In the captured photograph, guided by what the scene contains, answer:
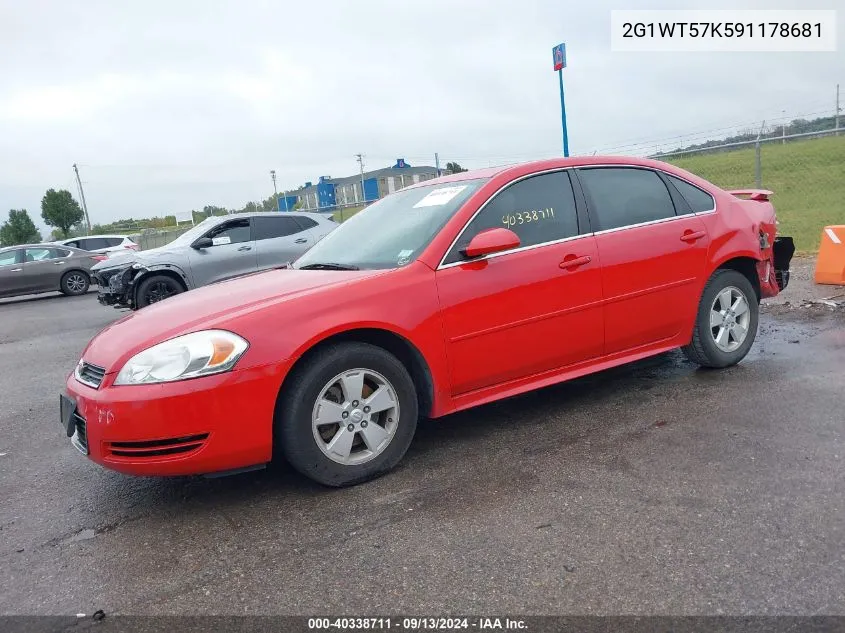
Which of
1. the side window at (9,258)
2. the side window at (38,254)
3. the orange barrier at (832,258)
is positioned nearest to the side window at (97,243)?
the side window at (38,254)

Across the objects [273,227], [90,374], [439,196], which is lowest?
[90,374]

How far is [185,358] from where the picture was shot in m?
3.13

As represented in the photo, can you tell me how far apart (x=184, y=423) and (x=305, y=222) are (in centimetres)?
858

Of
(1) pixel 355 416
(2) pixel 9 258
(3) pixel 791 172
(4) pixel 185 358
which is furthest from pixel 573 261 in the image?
(3) pixel 791 172

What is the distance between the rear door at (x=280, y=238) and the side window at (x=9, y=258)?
372 inches

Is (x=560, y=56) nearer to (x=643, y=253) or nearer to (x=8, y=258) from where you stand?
(x=643, y=253)

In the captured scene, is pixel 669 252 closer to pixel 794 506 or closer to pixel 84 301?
pixel 794 506

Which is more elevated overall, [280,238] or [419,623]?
[280,238]

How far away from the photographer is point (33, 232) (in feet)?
183

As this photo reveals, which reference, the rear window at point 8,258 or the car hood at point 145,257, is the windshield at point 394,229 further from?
the rear window at point 8,258

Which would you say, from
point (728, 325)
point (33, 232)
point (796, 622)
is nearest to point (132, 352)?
point (796, 622)

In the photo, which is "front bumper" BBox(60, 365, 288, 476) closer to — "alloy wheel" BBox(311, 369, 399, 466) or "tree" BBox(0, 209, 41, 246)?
"alloy wheel" BBox(311, 369, 399, 466)

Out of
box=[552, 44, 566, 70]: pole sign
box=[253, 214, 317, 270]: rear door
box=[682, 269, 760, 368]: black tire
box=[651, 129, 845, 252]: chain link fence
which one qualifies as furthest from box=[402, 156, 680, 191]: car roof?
box=[651, 129, 845, 252]: chain link fence

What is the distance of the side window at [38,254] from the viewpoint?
1692 centimetres
